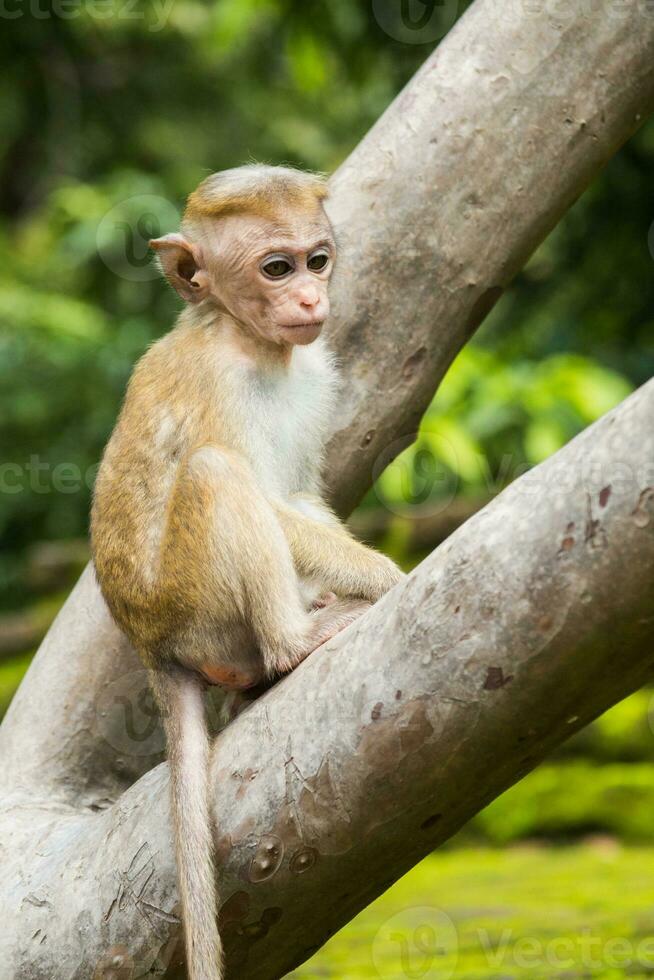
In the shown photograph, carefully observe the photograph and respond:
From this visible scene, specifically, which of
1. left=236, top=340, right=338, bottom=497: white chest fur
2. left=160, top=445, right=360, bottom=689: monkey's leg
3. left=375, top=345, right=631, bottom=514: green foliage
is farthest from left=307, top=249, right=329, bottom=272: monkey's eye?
left=375, top=345, right=631, bottom=514: green foliage

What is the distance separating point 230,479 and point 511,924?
2609 millimetres

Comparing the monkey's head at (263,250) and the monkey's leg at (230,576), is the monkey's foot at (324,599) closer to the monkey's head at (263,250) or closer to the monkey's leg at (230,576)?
the monkey's leg at (230,576)

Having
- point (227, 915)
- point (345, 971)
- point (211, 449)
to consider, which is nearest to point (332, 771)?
point (227, 915)

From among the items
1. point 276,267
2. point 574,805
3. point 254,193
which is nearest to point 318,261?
point 276,267

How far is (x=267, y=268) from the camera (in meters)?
3.64

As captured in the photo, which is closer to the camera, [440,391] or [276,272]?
[276,272]

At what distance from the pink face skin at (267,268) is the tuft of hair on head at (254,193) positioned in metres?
0.03

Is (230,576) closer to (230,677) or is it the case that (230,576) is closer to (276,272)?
(230,677)

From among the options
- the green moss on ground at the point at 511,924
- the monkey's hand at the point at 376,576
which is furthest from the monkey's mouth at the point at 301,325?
the green moss on ground at the point at 511,924

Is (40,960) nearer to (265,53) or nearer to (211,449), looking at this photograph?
(211,449)

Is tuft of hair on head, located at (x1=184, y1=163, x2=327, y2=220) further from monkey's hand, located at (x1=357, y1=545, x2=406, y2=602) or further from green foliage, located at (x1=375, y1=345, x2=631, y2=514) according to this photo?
green foliage, located at (x1=375, y1=345, x2=631, y2=514)

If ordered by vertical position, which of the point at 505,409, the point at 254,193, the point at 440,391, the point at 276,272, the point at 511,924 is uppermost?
the point at 440,391

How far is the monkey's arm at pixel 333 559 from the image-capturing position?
3578 mm

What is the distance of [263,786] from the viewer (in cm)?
295
